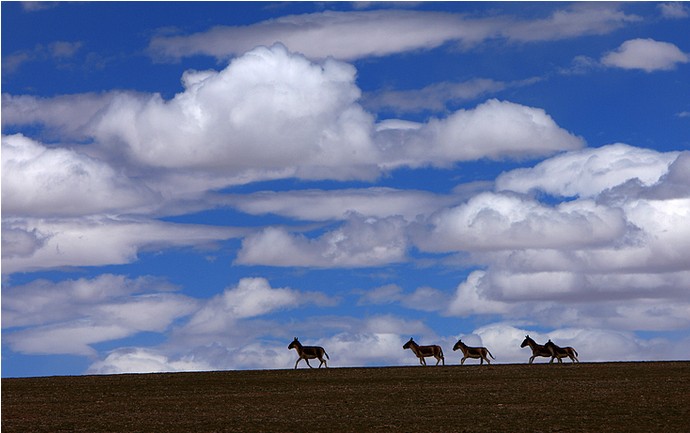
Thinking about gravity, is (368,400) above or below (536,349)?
below

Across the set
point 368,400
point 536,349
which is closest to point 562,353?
point 536,349

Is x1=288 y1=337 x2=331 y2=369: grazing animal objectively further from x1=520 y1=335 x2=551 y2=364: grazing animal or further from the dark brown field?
x1=520 y1=335 x2=551 y2=364: grazing animal

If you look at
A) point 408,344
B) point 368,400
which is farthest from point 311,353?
point 368,400

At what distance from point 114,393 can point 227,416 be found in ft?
33.4

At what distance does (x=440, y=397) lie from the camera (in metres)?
39.9

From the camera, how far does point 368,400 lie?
39312mm

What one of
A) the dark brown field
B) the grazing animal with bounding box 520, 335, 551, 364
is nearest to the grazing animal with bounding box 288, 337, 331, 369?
the dark brown field

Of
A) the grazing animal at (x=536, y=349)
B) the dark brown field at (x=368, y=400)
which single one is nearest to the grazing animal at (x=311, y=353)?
the dark brown field at (x=368, y=400)

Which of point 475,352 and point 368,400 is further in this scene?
point 475,352

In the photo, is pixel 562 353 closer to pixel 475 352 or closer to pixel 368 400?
pixel 475 352

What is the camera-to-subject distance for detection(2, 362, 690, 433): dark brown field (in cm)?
3297

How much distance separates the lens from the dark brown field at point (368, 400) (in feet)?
108

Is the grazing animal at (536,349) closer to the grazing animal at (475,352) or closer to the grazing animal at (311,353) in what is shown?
the grazing animal at (475,352)

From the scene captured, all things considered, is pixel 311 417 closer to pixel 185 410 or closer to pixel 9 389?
pixel 185 410
